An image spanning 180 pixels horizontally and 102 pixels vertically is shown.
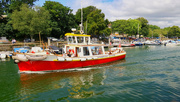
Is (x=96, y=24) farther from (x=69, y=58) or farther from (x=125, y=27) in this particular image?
(x=69, y=58)

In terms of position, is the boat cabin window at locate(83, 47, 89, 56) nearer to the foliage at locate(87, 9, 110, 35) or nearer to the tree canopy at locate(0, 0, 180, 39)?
the tree canopy at locate(0, 0, 180, 39)

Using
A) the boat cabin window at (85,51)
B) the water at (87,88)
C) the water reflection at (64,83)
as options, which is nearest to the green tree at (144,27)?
the boat cabin window at (85,51)

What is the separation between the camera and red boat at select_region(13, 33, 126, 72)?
13266mm

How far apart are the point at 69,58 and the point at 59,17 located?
3823 cm

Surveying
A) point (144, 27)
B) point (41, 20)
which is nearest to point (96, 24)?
point (41, 20)

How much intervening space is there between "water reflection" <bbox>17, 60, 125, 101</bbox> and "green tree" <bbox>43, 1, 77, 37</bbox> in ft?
111

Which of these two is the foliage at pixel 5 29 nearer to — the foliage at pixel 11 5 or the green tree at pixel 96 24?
the foliage at pixel 11 5

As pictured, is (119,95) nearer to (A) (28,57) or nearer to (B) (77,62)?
(B) (77,62)

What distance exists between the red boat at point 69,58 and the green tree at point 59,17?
3014 cm

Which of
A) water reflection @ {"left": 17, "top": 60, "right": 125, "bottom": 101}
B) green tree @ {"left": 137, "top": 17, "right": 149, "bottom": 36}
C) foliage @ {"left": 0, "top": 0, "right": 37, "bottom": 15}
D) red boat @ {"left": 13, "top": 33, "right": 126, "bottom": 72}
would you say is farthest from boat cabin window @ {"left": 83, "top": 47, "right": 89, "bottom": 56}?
green tree @ {"left": 137, "top": 17, "right": 149, "bottom": 36}

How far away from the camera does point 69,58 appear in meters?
14.7

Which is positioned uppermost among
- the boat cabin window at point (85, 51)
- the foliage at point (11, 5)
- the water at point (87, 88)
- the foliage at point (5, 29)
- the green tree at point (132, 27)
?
the foliage at point (11, 5)

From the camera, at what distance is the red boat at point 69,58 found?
13.3m

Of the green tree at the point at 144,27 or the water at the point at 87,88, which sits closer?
the water at the point at 87,88
